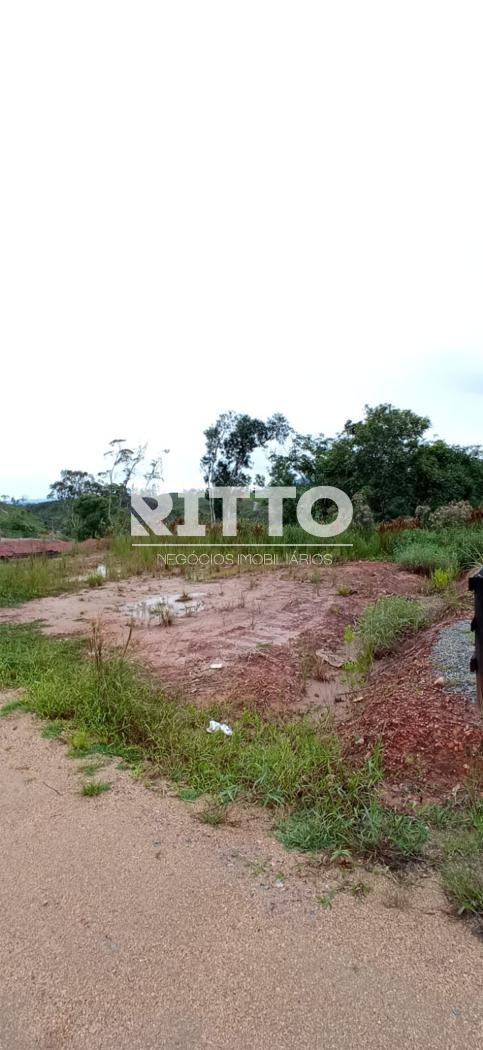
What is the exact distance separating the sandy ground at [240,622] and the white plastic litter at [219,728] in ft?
1.10

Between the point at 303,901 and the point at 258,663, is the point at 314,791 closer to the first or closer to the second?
the point at 303,901

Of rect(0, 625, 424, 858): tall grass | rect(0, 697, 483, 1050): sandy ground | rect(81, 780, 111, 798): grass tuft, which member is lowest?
rect(0, 697, 483, 1050): sandy ground

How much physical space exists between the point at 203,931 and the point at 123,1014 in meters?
0.29

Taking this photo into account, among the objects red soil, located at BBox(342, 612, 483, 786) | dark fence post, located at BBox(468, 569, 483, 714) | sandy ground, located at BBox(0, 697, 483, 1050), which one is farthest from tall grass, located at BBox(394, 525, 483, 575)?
sandy ground, located at BBox(0, 697, 483, 1050)

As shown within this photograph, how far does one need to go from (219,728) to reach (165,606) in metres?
3.03

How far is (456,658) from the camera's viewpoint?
3.16m

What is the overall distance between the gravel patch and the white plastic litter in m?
1.12

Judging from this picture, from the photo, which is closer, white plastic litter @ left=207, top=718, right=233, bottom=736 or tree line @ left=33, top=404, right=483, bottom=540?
white plastic litter @ left=207, top=718, right=233, bottom=736

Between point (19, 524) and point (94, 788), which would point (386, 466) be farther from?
point (19, 524)

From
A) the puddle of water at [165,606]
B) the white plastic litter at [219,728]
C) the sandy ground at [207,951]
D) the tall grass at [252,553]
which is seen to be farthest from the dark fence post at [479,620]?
the tall grass at [252,553]

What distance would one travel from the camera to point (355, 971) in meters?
1.37

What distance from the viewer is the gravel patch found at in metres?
2.81

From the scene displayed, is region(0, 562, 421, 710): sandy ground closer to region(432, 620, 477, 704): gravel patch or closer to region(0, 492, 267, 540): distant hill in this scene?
region(432, 620, 477, 704): gravel patch

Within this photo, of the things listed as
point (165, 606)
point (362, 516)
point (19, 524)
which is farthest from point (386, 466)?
point (19, 524)
